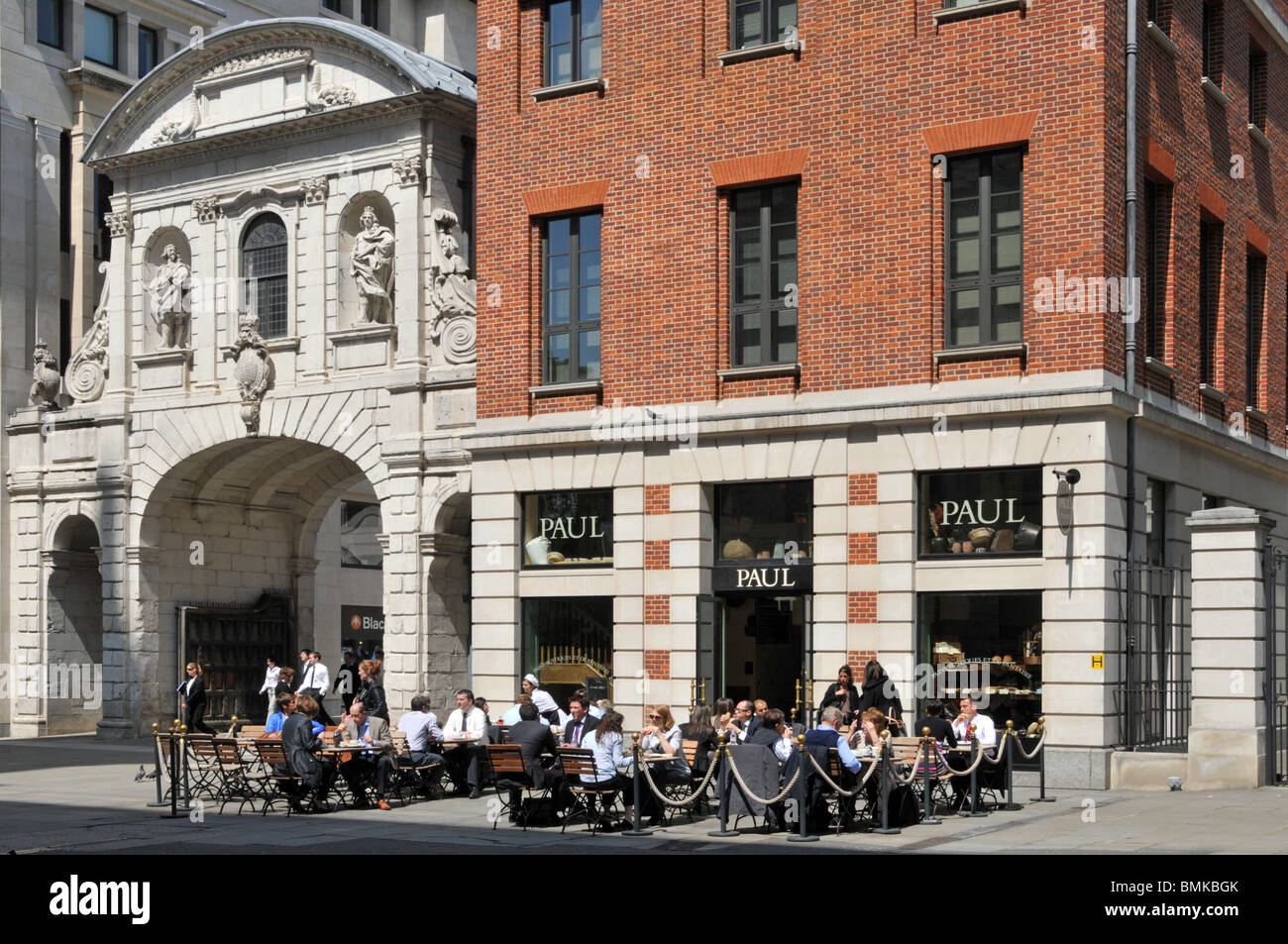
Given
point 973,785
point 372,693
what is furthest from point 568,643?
point 973,785

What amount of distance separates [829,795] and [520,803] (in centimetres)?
355

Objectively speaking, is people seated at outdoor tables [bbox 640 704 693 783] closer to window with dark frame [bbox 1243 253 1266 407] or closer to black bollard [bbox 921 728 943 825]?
black bollard [bbox 921 728 943 825]

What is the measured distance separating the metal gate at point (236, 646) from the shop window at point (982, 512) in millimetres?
17155

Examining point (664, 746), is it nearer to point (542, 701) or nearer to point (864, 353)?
point (542, 701)

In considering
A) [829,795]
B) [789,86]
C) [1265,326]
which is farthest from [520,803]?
[1265,326]

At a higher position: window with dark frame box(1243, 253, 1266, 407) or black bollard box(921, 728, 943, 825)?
window with dark frame box(1243, 253, 1266, 407)

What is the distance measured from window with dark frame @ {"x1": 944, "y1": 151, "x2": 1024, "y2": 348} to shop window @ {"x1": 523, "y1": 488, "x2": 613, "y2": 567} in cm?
604

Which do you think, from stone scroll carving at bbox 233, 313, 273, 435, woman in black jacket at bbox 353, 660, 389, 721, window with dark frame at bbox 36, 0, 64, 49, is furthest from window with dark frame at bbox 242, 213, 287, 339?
woman in black jacket at bbox 353, 660, 389, 721

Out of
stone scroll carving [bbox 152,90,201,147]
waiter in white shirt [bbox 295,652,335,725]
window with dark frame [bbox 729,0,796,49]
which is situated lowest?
waiter in white shirt [bbox 295,652,335,725]

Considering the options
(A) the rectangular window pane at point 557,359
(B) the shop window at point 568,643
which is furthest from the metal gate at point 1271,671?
(A) the rectangular window pane at point 557,359

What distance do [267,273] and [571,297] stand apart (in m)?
8.47

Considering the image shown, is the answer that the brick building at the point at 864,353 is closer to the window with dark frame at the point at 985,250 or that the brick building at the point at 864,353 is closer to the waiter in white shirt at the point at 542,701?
the window with dark frame at the point at 985,250

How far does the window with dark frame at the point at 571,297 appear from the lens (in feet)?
88.1

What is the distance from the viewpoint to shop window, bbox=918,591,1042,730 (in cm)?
2292
